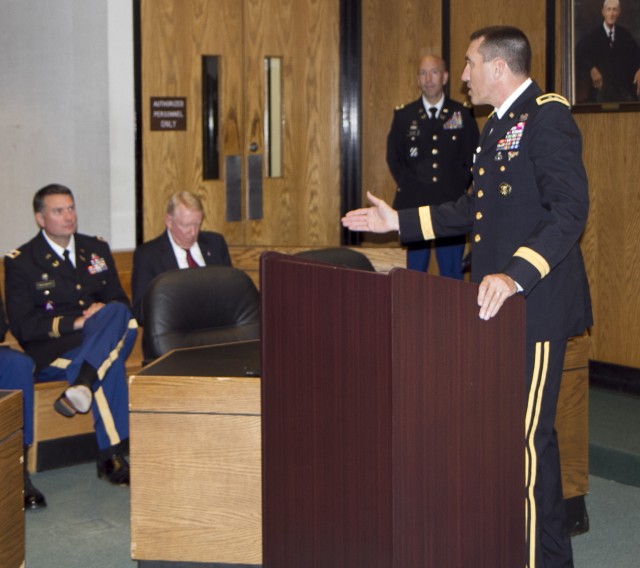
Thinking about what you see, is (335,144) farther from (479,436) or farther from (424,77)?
(479,436)

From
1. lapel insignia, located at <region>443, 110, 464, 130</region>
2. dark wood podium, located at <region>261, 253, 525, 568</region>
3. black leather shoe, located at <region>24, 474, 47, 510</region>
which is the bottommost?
black leather shoe, located at <region>24, 474, 47, 510</region>

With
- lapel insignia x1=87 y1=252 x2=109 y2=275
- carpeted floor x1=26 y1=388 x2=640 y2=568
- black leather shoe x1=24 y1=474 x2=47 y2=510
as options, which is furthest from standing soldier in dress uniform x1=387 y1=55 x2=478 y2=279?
black leather shoe x1=24 y1=474 x2=47 y2=510

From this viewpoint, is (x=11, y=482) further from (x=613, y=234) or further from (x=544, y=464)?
(x=613, y=234)

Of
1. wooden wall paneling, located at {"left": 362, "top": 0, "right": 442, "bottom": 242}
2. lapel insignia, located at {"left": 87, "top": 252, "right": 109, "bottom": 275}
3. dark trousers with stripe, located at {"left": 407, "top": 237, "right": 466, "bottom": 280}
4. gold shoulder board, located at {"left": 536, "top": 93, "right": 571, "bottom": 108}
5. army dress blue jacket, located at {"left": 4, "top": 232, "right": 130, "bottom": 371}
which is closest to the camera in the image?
gold shoulder board, located at {"left": 536, "top": 93, "right": 571, "bottom": 108}

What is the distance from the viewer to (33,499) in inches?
150

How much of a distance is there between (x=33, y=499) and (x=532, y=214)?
2204 millimetres

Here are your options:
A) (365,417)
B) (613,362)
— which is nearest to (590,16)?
(613,362)

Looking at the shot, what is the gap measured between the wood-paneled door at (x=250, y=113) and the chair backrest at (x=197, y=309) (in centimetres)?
263

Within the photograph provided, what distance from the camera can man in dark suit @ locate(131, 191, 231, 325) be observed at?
4.56 meters

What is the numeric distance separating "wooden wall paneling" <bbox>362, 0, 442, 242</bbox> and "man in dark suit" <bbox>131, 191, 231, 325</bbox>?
230 cm

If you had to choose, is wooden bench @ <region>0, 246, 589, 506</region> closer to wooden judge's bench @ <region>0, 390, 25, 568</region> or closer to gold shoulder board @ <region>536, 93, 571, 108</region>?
gold shoulder board @ <region>536, 93, 571, 108</region>

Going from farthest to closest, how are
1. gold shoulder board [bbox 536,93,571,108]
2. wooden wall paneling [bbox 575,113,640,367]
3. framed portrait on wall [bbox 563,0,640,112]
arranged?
1. wooden wall paneling [bbox 575,113,640,367]
2. framed portrait on wall [bbox 563,0,640,112]
3. gold shoulder board [bbox 536,93,571,108]

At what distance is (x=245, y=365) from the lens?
10.4 ft

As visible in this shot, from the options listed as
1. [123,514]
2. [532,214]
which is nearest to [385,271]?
[532,214]
